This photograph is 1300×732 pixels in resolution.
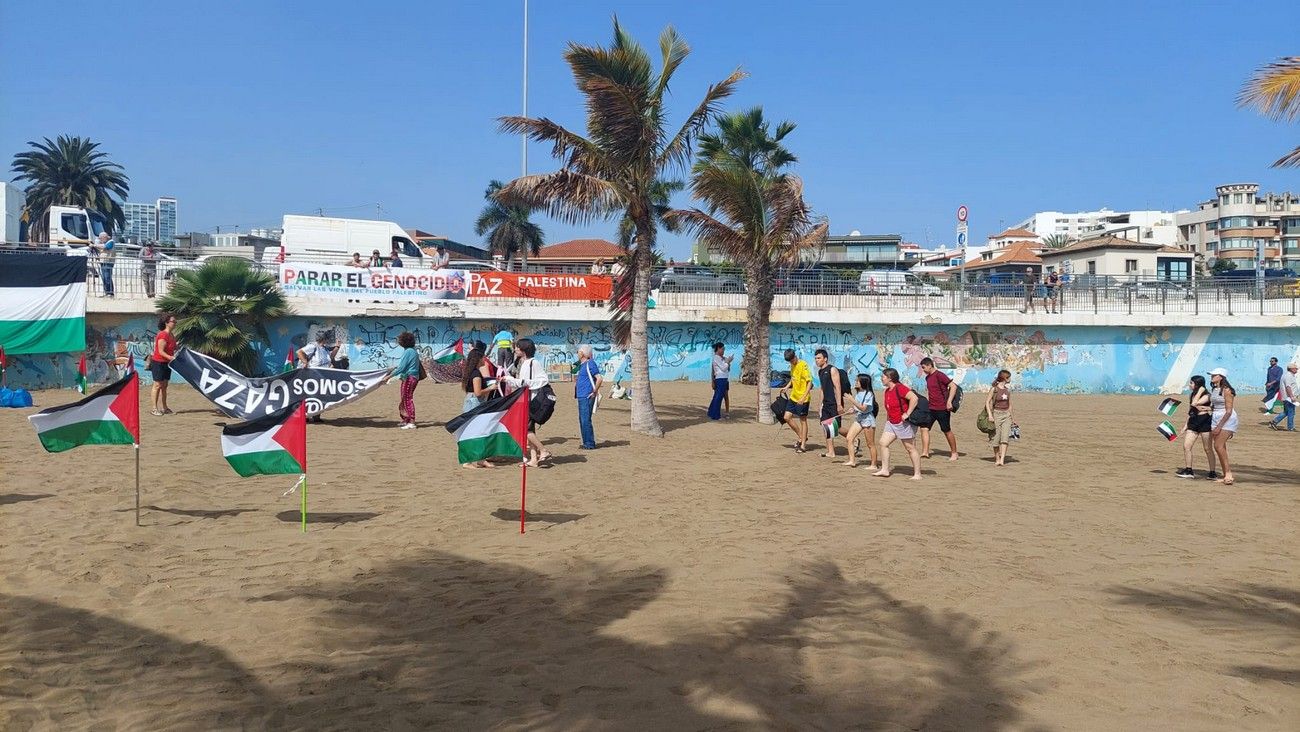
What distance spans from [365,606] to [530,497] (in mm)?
4067

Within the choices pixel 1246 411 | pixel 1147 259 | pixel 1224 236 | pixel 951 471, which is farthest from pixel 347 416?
pixel 1224 236

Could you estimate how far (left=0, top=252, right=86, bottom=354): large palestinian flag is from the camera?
70.8 ft

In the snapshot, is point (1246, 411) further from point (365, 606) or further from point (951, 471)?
point (365, 606)

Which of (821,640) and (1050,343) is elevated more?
(1050,343)

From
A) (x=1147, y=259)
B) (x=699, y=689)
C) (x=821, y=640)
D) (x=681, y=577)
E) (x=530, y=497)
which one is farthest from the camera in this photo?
(x=1147, y=259)

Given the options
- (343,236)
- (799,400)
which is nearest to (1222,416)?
(799,400)

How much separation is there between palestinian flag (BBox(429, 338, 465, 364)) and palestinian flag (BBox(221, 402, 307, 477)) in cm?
1744

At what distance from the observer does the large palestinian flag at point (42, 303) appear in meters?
21.6

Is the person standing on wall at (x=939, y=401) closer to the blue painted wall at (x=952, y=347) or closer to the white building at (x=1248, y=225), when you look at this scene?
the blue painted wall at (x=952, y=347)

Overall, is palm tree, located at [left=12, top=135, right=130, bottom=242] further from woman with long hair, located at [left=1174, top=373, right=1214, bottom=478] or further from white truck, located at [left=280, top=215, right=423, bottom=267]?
woman with long hair, located at [left=1174, top=373, right=1214, bottom=478]

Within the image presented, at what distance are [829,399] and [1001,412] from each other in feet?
8.31

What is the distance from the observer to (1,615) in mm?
6297

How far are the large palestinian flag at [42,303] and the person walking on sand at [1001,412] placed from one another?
20415 millimetres

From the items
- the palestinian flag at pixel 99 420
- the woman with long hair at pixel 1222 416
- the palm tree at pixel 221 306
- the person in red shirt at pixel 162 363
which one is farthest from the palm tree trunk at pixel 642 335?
the palm tree at pixel 221 306
